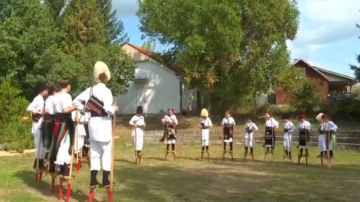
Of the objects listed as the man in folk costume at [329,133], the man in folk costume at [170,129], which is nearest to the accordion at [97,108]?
the man in folk costume at [170,129]

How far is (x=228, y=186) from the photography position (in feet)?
41.7

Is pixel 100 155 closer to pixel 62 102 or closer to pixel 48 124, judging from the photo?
pixel 62 102

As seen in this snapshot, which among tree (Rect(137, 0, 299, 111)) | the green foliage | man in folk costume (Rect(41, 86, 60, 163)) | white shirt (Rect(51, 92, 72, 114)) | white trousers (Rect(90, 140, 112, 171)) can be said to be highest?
tree (Rect(137, 0, 299, 111))

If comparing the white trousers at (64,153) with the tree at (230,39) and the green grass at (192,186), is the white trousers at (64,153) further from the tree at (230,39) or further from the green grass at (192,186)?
the tree at (230,39)

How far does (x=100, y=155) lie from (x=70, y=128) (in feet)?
4.09

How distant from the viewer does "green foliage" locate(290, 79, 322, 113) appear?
38.9 m

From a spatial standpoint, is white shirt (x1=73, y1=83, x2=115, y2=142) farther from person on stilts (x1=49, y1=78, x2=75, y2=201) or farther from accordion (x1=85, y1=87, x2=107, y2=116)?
person on stilts (x1=49, y1=78, x2=75, y2=201)

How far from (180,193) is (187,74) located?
25101 mm

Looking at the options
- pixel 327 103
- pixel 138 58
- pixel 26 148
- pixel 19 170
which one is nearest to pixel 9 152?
pixel 26 148

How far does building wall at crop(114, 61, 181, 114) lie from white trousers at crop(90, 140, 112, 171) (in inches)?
1414

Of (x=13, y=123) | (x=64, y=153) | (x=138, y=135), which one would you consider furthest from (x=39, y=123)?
(x=13, y=123)

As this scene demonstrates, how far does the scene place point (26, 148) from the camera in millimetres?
23328

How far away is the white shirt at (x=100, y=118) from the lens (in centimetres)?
979

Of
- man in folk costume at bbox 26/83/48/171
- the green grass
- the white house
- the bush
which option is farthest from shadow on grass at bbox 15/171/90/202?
the white house
